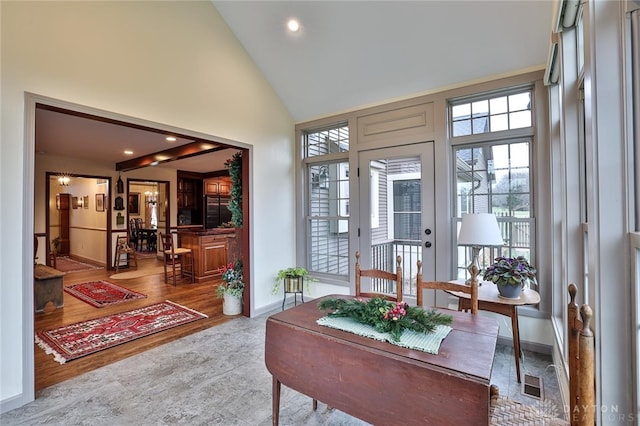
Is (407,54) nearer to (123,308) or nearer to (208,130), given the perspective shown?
(208,130)

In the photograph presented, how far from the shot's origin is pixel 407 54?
3.12 meters

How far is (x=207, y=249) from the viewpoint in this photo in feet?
19.1

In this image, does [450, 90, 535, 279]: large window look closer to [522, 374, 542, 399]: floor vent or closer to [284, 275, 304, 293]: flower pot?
[522, 374, 542, 399]: floor vent

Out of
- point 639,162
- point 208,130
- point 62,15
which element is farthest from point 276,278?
point 639,162

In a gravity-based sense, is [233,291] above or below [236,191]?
below

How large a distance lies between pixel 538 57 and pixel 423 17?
109 cm

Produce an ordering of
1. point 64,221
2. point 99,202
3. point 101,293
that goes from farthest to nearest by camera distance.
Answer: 1. point 64,221
2. point 99,202
3. point 101,293

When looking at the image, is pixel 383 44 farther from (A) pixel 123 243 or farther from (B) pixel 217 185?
(A) pixel 123 243

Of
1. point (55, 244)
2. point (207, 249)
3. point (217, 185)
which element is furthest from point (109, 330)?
point (55, 244)

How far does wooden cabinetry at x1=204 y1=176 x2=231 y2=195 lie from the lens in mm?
8502

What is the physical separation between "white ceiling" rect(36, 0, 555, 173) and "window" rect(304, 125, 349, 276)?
426 mm

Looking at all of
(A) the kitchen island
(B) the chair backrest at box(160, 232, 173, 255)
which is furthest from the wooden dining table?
(B) the chair backrest at box(160, 232, 173, 255)

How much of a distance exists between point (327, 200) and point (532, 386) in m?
2.94

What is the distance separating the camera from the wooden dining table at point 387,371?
3.71ft
